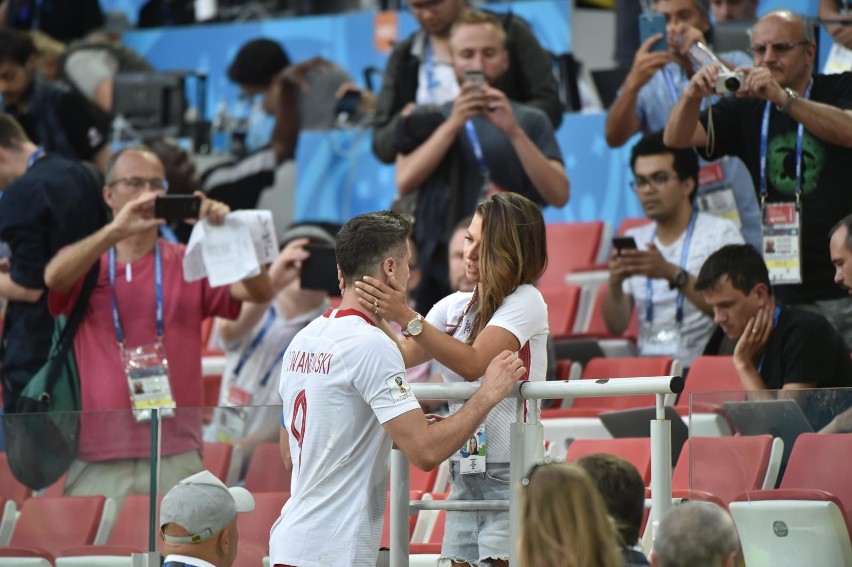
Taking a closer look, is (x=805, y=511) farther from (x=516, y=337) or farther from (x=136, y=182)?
(x=136, y=182)

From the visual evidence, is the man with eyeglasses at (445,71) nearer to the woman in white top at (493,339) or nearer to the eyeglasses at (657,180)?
the eyeglasses at (657,180)

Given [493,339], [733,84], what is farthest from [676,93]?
[493,339]

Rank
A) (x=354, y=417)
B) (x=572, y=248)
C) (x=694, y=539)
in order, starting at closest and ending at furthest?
(x=694, y=539) → (x=354, y=417) → (x=572, y=248)

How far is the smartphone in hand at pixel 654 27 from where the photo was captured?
655 cm

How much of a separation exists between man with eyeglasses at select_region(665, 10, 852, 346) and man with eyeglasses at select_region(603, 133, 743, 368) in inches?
24.9

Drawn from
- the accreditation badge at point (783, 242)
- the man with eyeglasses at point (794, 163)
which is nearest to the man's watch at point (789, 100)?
the man with eyeglasses at point (794, 163)

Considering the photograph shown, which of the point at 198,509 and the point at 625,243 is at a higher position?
the point at 625,243

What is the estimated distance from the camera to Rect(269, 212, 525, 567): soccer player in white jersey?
11.4 ft

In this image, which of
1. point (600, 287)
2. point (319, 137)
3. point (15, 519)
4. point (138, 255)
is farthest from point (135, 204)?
point (319, 137)

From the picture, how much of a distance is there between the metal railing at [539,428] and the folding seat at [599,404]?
1778 mm

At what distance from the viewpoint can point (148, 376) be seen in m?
5.74

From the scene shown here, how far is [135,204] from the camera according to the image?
5.67 m

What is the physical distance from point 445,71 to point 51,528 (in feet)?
10.9

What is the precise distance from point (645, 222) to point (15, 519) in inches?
164
